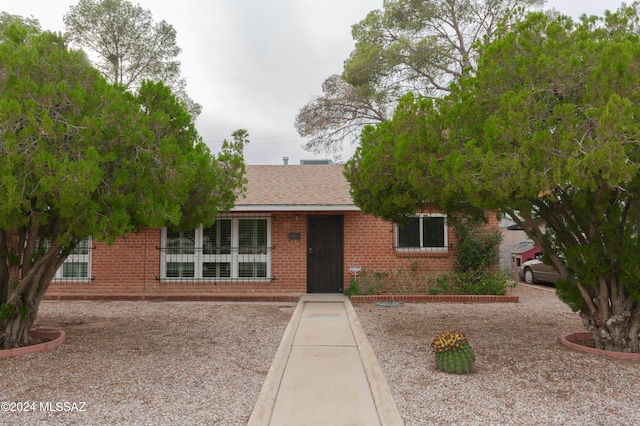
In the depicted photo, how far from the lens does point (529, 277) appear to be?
1748cm

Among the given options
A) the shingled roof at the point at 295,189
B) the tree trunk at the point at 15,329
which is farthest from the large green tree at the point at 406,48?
the tree trunk at the point at 15,329

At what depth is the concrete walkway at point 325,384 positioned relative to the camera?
4168 mm

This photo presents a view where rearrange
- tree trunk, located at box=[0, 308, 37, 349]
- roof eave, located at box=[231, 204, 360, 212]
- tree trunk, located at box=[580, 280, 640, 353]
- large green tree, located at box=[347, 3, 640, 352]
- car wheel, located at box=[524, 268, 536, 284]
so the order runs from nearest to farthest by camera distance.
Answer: large green tree, located at box=[347, 3, 640, 352]
tree trunk, located at box=[580, 280, 640, 353]
tree trunk, located at box=[0, 308, 37, 349]
roof eave, located at box=[231, 204, 360, 212]
car wheel, located at box=[524, 268, 536, 284]

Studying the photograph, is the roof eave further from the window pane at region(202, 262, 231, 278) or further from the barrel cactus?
the barrel cactus

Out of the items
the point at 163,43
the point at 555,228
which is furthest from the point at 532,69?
the point at 163,43

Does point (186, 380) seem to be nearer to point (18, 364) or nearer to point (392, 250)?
point (18, 364)

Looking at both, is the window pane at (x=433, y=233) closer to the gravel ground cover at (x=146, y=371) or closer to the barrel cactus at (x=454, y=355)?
the gravel ground cover at (x=146, y=371)

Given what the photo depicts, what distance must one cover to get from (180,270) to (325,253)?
386 centimetres

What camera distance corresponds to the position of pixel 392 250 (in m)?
12.3

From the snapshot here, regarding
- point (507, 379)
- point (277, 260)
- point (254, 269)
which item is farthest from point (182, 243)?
point (507, 379)

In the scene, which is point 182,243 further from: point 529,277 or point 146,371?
point 529,277

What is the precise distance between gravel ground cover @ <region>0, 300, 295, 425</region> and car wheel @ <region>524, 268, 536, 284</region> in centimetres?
1163

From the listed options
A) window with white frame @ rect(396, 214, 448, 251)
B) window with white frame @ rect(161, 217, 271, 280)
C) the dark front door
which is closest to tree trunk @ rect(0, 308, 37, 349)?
window with white frame @ rect(161, 217, 271, 280)

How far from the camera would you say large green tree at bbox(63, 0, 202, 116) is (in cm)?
2158
